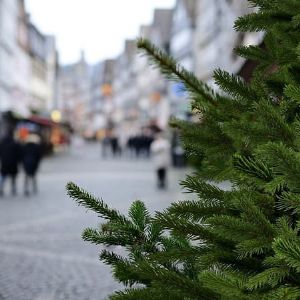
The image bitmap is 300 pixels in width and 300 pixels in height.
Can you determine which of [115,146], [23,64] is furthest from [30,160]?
[23,64]

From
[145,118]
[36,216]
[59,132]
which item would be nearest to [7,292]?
[36,216]

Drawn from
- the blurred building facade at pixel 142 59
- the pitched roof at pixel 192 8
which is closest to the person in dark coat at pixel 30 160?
the blurred building facade at pixel 142 59

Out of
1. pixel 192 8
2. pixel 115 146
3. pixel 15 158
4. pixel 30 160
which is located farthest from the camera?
pixel 192 8

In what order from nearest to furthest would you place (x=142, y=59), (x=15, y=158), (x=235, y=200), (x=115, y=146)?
(x=235, y=200)
(x=15, y=158)
(x=115, y=146)
(x=142, y=59)

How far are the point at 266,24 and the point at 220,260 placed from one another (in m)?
0.93

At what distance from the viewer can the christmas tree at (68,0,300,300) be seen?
2.36 metres

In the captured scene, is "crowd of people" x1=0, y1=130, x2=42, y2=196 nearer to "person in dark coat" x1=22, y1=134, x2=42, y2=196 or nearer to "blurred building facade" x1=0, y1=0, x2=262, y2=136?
"person in dark coat" x1=22, y1=134, x2=42, y2=196

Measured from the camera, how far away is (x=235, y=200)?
2480 millimetres

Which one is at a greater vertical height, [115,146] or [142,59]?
[142,59]

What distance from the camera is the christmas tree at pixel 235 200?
236cm

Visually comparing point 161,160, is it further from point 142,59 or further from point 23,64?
point 142,59

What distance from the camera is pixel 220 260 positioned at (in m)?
2.69

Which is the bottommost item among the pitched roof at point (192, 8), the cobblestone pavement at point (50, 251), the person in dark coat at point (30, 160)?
the cobblestone pavement at point (50, 251)

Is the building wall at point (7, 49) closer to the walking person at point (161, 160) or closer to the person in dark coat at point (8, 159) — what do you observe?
the walking person at point (161, 160)
